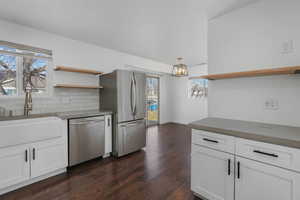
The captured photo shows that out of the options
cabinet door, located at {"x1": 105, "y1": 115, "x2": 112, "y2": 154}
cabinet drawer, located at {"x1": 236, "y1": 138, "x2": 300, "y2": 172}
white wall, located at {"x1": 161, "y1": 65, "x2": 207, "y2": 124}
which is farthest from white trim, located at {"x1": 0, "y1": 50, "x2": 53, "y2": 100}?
white wall, located at {"x1": 161, "y1": 65, "x2": 207, "y2": 124}

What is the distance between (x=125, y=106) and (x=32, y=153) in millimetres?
1603

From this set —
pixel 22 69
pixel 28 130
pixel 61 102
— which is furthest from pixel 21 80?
pixel 28 130

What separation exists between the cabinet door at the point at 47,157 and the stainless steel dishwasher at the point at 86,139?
0.41ft

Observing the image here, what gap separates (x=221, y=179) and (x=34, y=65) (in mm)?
3471

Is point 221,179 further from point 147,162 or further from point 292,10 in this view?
point 292,10

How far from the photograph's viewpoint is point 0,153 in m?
1.78

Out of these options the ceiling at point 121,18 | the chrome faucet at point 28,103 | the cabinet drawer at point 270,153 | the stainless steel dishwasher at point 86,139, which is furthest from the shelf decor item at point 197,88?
the chrome faucet at point 28,103

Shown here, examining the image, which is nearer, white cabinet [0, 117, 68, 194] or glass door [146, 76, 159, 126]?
white cabinet [0, 117, 68, 194]

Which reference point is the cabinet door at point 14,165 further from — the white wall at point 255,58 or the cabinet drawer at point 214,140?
the white wall at point 255,58

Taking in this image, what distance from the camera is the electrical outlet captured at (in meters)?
1.69

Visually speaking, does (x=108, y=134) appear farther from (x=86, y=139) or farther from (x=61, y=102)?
(x=61, y=102)

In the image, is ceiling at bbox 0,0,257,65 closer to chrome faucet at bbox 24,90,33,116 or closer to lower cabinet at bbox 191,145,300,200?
chrome faucet at bbox 24,90,33,116

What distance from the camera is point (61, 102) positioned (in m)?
2.89

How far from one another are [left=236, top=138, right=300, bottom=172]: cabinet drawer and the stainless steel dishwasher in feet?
7.46
